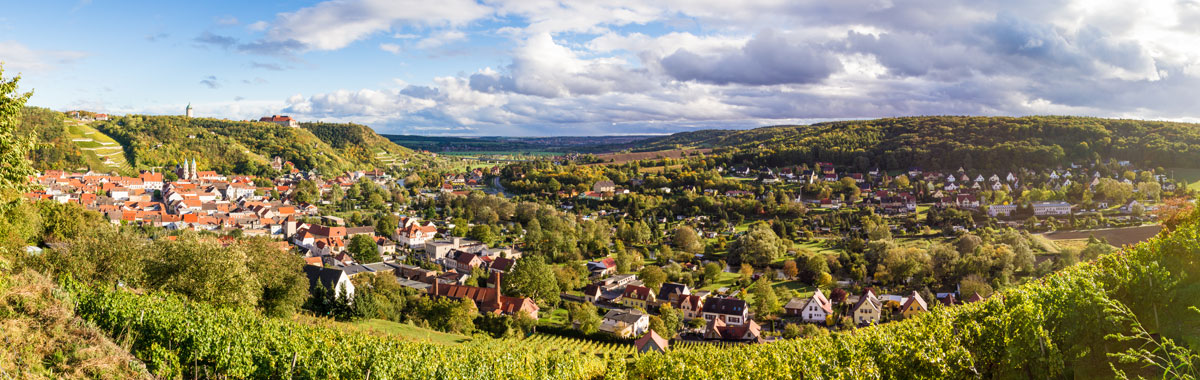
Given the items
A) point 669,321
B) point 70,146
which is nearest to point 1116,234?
point 669,321

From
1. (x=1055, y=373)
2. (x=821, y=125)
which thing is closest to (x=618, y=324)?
(x=1055, y=373)

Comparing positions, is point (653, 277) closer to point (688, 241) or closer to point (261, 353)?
point (688, 241)

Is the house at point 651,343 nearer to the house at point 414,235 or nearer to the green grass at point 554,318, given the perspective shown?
the green grass at point 554,318

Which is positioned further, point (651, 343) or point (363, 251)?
point (363, 251)

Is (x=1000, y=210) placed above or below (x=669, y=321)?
above

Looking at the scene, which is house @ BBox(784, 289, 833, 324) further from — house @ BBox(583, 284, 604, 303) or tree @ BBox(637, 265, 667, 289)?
house @ BBox(583, 284, 604, 303)

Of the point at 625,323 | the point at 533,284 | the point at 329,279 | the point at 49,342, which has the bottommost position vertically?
the point at 625,323

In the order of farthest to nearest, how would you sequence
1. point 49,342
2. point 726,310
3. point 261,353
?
point 726,310, point 261,353, point 49,342

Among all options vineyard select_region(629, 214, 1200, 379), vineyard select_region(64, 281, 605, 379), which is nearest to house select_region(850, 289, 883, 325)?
vineyard select_region(629, 214, 1200, 379)
